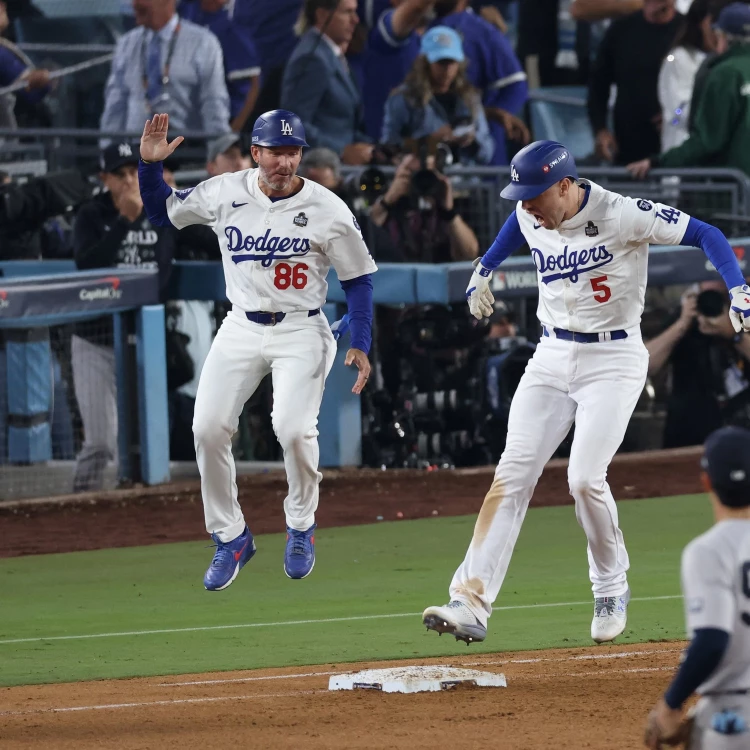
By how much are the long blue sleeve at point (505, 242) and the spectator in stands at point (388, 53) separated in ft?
20.5

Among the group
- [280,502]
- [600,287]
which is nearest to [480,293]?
[600,287]

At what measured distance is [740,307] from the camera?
630 centimetres

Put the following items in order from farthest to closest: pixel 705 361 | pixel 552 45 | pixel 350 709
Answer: pixel 552 45, pixel 705 361, pixel 350 709

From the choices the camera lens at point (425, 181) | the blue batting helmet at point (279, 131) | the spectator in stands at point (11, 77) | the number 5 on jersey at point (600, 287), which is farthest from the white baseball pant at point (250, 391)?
the spectator in stands at point (11, 77)

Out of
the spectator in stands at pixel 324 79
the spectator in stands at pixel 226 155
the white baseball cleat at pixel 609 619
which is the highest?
the spectator in stands at pixel 324 79

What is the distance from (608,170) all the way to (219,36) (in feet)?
11.5

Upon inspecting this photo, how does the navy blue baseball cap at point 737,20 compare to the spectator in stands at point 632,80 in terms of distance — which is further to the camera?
the spectator in stands at point 632,80

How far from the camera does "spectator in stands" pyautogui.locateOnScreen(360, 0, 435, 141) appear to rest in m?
13.1

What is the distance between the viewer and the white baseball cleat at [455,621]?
6238 mm

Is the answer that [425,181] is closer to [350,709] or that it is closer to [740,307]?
[740,307]

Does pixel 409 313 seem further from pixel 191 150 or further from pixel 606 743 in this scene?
pixel 606 743

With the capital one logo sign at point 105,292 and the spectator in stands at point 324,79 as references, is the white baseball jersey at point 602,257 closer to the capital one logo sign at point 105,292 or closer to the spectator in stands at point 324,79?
the capital one logo sign at point 105,292

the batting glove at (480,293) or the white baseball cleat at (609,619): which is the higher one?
the batting glove at (480,293)

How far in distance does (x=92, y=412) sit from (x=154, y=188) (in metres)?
4.72
